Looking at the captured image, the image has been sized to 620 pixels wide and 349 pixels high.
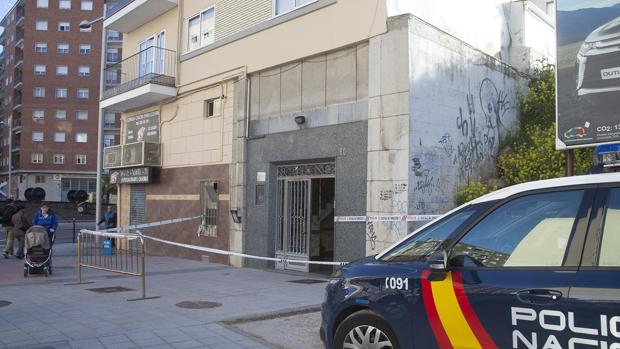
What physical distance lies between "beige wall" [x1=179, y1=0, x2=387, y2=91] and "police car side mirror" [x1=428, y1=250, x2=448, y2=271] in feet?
23.7

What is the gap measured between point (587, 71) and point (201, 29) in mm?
11234

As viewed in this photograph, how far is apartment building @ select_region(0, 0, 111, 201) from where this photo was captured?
6850 centimetres

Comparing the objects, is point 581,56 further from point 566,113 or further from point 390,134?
point 390,134

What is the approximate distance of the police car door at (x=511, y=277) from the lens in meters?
3.32

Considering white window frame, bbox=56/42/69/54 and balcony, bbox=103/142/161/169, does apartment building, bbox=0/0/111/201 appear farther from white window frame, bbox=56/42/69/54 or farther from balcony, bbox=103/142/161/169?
balcony, bbox=103/142/161/169

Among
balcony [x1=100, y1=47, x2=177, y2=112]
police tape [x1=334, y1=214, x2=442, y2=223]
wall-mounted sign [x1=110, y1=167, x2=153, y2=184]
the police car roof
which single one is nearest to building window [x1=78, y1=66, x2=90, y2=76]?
balcony [x1=100, y1=47, x2=177, y2=112]

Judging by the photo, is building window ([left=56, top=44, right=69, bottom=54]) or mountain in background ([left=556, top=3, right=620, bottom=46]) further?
building window ([left=56, top=44, right=69, bottom=54])

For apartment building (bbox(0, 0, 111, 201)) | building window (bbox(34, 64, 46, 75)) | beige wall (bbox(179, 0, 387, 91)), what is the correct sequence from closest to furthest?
beige wall (bbox(179, 0, 387, 91)) → apartment building (bbox(0, 0, 111, 201)) → building window (bbox(34, 64, 46, 75))

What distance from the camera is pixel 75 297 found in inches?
358

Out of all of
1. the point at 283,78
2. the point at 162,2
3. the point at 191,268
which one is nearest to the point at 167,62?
the point at 162,2

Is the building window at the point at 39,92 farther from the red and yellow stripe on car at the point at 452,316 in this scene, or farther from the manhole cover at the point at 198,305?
the red and yellow stripe on car at the point at 452,316

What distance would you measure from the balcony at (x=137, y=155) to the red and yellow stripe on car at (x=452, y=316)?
1473 centimetres

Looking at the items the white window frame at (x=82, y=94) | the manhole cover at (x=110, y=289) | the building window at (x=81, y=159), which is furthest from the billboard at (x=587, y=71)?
the white window frame at (x=82, y=94)

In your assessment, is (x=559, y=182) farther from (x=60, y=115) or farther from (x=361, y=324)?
(x=60, y=115)
